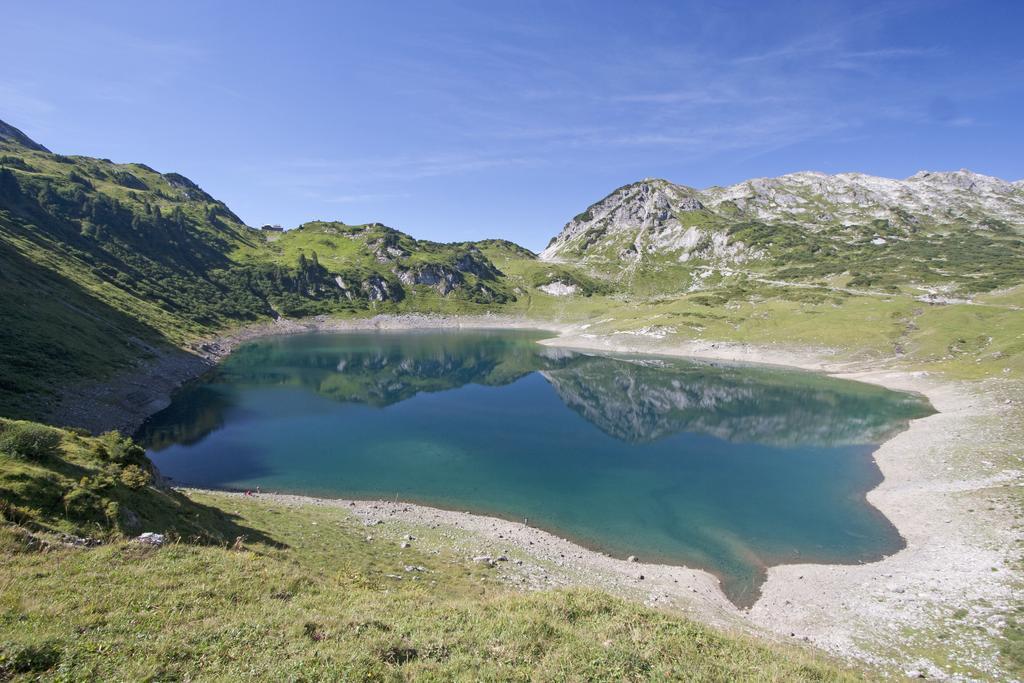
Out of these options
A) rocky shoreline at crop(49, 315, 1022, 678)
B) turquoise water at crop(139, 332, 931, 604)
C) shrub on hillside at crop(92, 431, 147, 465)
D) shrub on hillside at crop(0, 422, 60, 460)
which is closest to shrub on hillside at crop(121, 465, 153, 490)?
shrub on hillside at crop(92, 431, 147, 465)

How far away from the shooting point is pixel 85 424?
45781mm

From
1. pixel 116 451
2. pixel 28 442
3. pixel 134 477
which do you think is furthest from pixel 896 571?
pixel 28 442

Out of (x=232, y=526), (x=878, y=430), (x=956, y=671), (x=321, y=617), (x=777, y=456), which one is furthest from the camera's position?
(x=878, y=430)

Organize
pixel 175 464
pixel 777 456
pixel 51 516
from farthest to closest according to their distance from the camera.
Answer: pixel 777 456 → pixel 175 464 → pixel 51 516

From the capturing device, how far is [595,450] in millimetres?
54500

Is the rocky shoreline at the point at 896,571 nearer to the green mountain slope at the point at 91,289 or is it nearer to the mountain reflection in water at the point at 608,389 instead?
the green mountain slope at the point at 91,289

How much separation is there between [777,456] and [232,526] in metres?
55.4

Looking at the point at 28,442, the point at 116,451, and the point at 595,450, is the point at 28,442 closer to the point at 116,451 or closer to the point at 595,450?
the point at 116,451

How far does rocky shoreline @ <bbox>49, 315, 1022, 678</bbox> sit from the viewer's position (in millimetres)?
21766

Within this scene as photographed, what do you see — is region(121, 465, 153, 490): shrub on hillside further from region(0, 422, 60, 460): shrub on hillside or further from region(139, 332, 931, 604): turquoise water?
region(139, 332, 931, 604): turquoise water

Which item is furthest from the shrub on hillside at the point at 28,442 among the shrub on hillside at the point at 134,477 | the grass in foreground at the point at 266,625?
the shrub on hillside at the point at 134,477

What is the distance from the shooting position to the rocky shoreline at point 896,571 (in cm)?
2177

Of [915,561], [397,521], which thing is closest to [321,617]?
[397,521]

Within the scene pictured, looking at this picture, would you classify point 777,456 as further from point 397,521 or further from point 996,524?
point 397,521
